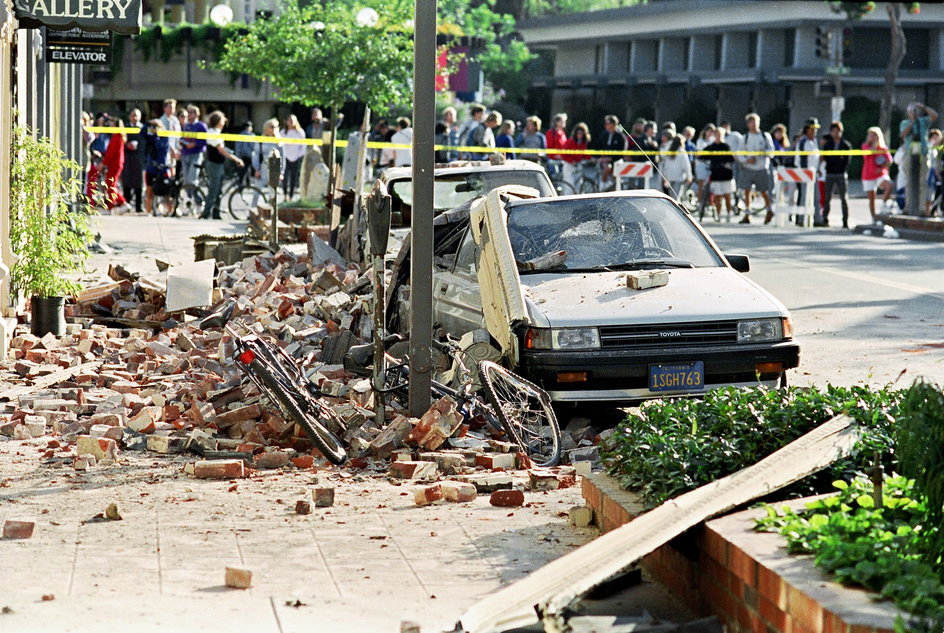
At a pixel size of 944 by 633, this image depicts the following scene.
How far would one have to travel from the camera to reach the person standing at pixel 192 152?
29219mm

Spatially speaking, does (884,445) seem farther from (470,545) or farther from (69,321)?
(69,321)

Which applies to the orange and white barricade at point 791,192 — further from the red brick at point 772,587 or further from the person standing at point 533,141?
the red brick at point 772,587

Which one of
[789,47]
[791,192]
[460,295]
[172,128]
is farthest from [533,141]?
[789,47]

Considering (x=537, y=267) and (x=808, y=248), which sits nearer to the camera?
(x=537, y=267)

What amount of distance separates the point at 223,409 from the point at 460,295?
7.21ft

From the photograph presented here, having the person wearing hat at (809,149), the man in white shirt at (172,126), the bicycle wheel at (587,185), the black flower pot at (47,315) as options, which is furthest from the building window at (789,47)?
the black flower pot at (47,315)

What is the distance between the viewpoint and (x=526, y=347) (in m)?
9.43

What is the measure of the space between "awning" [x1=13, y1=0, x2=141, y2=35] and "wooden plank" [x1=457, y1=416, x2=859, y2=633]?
10115mm

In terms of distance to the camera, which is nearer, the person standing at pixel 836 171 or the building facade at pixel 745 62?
the person standing at pixel 836 171

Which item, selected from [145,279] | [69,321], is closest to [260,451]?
[69,321]

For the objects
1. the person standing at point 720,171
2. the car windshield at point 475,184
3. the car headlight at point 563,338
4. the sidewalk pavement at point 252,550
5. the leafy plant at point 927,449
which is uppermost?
the person standing at point 720,171

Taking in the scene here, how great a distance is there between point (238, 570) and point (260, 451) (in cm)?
300

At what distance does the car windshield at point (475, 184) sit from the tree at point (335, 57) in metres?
15.7

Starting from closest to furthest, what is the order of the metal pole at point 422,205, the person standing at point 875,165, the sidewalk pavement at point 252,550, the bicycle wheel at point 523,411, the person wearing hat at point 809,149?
the sidewalk pavement at point 252,550
the bicycle wheel at point 523,411
the metal pole at point 422,205
the person wearing hat at point 809,149
the person standing at point 875,165
